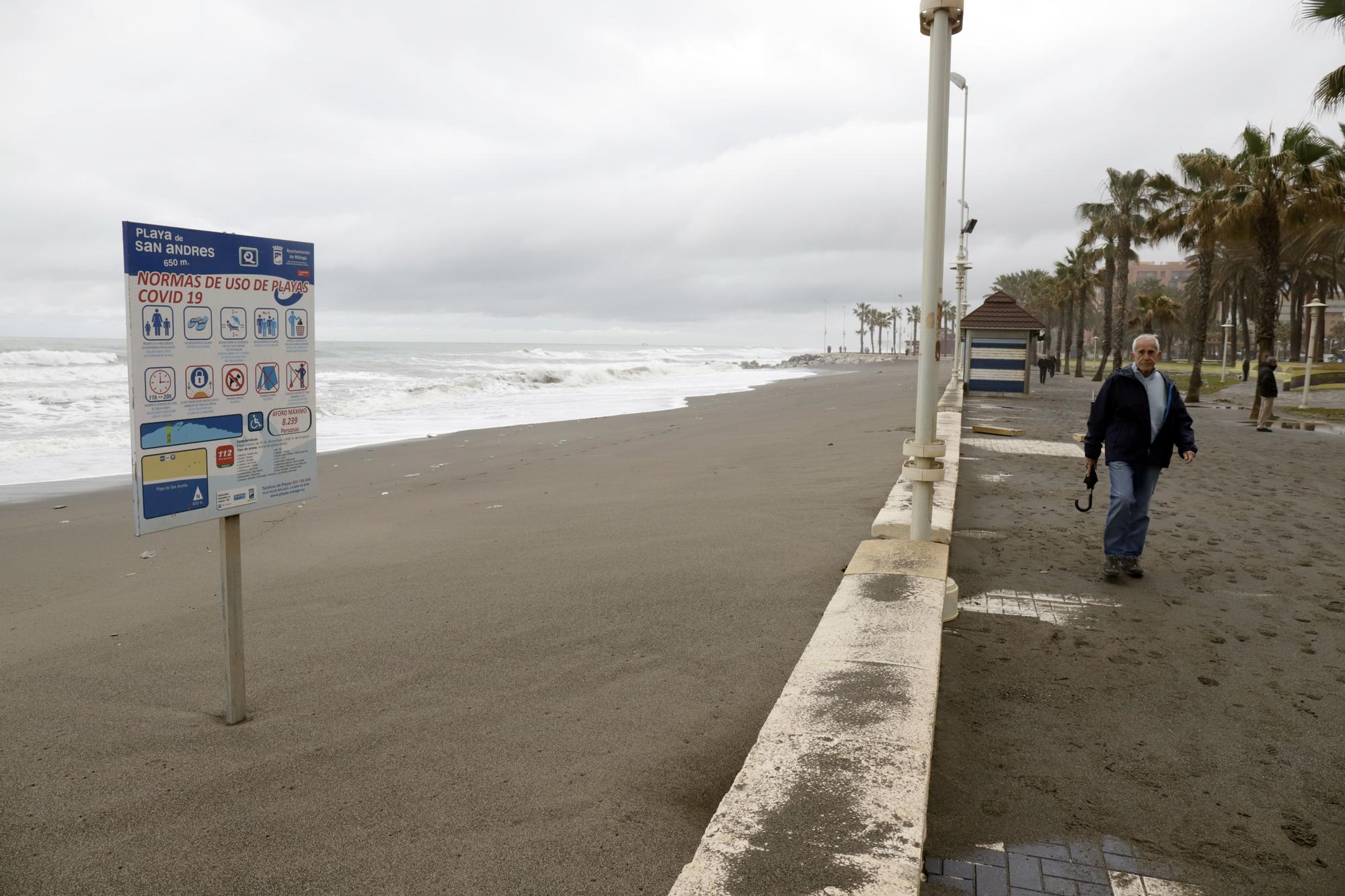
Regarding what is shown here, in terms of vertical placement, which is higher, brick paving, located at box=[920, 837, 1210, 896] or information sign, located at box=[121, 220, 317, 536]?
information sign, located at box=[121, 220, 317, 536]

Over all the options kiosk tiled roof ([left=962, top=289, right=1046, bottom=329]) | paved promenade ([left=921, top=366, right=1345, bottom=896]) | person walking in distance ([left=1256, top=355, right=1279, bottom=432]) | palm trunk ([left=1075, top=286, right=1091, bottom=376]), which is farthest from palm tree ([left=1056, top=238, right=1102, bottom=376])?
paved promenade ([left=921, top=366, right=1345, bottom=896])

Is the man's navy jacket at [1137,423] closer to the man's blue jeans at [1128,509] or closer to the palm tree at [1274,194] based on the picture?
the man's blue jeans at [1128,509]

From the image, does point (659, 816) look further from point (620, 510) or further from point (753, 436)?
point (753, 436)

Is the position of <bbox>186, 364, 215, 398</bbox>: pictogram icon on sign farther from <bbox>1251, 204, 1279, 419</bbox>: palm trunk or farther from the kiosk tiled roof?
the kiosk tiled roof

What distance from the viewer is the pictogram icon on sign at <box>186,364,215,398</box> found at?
3434 mm

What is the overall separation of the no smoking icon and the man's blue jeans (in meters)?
5.46

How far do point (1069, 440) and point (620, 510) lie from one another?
9.94 meters

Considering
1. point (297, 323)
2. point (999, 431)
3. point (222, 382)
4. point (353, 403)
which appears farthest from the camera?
point (353, 403)

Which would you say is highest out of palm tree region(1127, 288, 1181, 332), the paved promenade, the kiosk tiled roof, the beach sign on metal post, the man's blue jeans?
palm tree region(1127, 288, 1181, 332)

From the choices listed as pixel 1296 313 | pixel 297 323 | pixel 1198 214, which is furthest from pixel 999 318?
pixel 1296 313

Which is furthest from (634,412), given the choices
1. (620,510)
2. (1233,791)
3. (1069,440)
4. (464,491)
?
(1233,791)

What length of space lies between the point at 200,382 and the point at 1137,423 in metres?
5.83

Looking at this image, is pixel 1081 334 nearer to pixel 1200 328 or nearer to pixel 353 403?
pixel 1200 328

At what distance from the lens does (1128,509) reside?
610 centimetres
